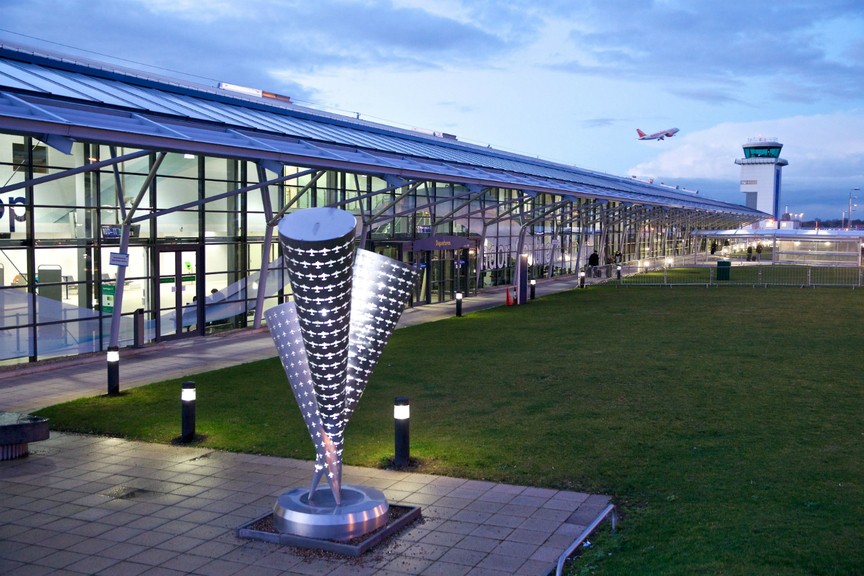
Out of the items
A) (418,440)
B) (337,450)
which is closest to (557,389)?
(418,440)

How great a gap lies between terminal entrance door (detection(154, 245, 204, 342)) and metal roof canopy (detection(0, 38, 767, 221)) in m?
3.54

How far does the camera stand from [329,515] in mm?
6719

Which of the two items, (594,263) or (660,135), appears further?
(660,135)

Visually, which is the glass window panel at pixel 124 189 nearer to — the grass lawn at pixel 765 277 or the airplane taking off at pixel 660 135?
the grass lawn at pixel 765 277

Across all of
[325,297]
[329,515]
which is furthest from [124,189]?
[329,515]

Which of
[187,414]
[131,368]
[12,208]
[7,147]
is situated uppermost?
[7,147]

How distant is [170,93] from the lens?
807 inches

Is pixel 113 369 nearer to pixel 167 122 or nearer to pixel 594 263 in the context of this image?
pixel 167 122

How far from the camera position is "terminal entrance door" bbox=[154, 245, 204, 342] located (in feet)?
59.9

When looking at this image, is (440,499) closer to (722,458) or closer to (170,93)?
(722,458)

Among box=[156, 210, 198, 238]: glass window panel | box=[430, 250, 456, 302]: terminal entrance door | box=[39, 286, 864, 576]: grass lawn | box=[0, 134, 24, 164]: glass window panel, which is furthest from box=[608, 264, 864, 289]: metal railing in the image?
box=[0, 134, 24, 164]: glass window panel

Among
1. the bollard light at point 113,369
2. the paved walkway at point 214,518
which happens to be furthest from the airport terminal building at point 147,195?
the paved walkway at point 214,518

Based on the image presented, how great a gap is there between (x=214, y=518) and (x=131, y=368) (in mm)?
8666

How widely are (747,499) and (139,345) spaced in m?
→ 13.8
